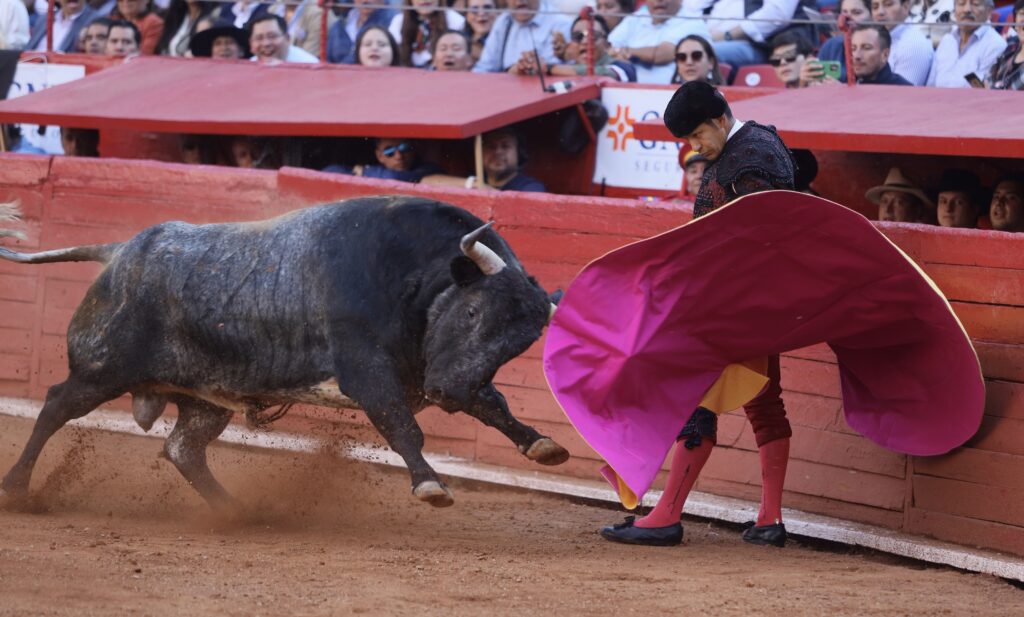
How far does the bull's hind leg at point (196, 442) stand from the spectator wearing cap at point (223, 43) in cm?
459

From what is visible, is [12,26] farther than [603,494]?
Yes

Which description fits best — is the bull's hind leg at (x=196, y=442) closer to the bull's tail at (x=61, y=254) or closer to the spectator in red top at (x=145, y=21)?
the bull's tail at (x=61, y=254)

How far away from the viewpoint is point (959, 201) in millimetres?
6637

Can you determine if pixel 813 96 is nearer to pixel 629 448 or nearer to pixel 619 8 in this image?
pixel 619 8

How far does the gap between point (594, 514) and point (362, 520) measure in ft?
3.49

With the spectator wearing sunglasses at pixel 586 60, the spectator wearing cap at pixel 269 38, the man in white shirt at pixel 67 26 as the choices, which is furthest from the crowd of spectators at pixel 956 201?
the man in white shirt at pixel 67 26

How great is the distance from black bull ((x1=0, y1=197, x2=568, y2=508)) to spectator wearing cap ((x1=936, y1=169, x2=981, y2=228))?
212 centimetres

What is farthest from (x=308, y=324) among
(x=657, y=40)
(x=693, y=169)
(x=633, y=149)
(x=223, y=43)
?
(x=223, y=43)

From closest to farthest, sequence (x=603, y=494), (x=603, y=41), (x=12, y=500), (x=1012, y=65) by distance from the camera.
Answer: (x=12, y=500) → (x=603, y=494) → (x=1012, y=65) → (x=603, y=41)

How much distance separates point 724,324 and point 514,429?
0.84 m

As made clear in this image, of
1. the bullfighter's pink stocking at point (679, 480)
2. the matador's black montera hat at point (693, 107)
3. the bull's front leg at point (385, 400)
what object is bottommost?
the bullfighter's pink stocking at point (679, 480)

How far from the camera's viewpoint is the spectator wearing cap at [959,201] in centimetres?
662

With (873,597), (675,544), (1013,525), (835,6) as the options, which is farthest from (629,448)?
(835,6)

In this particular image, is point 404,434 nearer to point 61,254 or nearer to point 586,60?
point 61,254
